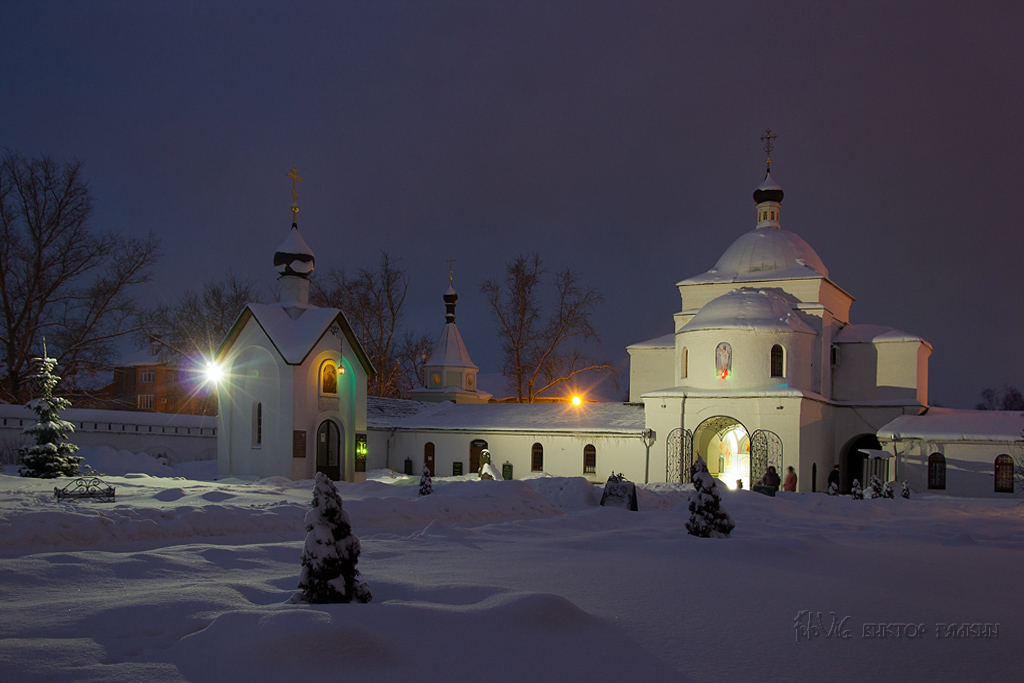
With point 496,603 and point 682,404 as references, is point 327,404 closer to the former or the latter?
point 682,404

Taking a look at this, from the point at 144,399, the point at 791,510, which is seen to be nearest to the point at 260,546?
the point at 791,510

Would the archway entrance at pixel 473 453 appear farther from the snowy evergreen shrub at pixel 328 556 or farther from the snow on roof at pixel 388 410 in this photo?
the snowy evergreen shrub at pixel 328 556

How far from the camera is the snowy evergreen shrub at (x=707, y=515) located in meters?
11.9

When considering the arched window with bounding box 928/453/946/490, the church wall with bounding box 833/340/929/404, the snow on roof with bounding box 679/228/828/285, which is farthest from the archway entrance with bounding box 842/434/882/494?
the snow on roof with bounding box 679/228/828/285

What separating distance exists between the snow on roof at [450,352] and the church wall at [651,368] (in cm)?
1757

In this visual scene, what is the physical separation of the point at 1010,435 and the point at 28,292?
3530 cm

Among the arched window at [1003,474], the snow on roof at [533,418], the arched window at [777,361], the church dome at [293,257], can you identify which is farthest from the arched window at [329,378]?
the arched window at [1003,474]

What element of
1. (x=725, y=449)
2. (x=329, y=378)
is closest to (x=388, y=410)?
(x=329, y=378)

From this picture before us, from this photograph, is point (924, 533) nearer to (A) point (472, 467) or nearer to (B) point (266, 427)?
(B) point (266, 427)

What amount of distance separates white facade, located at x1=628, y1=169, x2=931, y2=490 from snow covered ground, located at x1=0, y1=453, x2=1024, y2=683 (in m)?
16.0

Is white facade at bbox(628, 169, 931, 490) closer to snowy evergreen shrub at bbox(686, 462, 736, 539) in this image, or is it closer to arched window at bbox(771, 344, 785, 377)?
arched window at bbox(771, 344, 785, 377)

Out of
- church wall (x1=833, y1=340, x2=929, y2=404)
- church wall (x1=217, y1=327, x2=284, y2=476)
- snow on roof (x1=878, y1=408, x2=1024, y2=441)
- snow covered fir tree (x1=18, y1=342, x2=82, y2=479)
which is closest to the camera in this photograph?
snow covered fir tree (x1=18, y1=342, x2=82, y2=479)

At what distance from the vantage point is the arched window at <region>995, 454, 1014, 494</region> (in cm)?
2766

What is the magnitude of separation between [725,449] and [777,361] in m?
7.80
